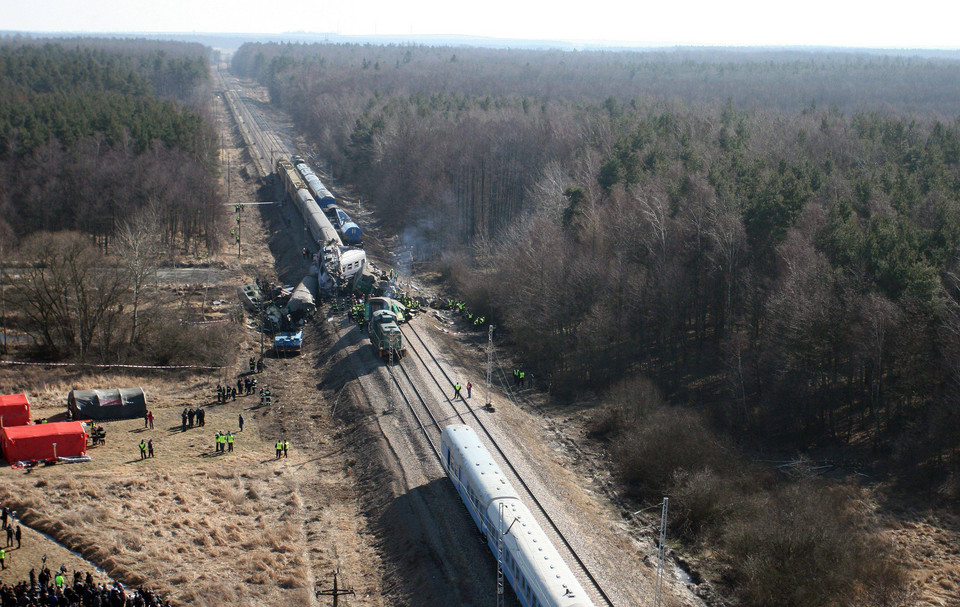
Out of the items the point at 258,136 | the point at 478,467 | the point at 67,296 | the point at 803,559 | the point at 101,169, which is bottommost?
the point at 803,559

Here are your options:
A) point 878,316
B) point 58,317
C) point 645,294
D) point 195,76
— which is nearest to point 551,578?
point 878,316

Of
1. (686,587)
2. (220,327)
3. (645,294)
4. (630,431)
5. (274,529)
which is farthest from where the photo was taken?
(220,327)

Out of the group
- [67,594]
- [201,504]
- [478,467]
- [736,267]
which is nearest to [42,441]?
[201,504]

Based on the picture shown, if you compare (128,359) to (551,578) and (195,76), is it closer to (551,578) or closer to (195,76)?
(551,578)

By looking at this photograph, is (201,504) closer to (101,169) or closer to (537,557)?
(537,557)

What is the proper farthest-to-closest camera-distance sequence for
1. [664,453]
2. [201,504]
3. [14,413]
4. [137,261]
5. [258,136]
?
1. [258,136]
2. [137,261]
3. [14,413]
4. [664,453]
5. [201,504]

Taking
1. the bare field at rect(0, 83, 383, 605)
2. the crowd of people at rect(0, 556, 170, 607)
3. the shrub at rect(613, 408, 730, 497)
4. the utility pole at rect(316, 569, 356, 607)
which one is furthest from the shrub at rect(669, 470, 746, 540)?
the crowd of people at rect(0, 556, 170, 607)

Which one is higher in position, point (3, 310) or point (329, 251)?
point (329, 251)
